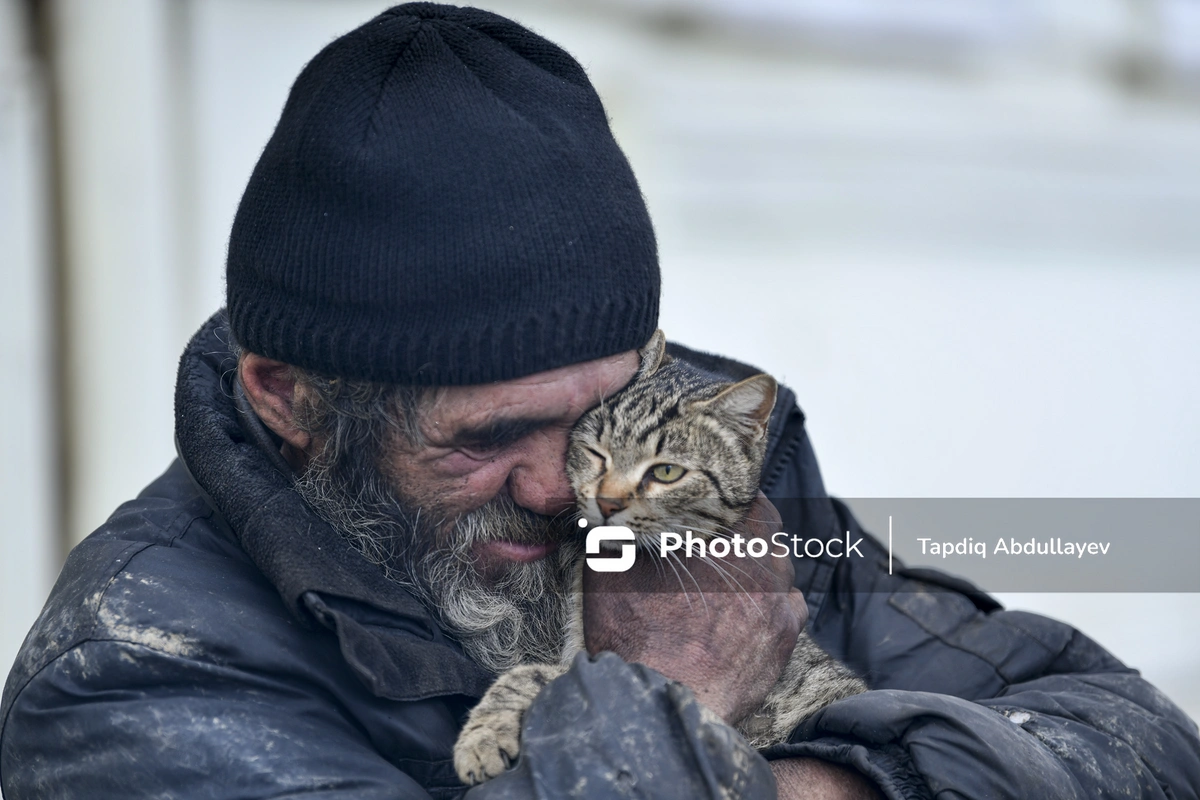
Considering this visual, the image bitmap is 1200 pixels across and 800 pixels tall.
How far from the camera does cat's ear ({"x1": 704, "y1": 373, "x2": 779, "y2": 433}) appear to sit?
6.25ft

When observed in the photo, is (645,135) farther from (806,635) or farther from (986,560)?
(806,635)

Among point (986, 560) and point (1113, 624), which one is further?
point (1113, 624)

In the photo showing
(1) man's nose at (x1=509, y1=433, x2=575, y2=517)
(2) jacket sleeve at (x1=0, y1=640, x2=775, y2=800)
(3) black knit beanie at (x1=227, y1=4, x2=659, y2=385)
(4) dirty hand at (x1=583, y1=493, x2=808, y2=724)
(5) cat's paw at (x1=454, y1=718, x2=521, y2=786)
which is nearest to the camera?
(2) jacket sleeve at (x1=0, y1=640, x2=775, y2=800)

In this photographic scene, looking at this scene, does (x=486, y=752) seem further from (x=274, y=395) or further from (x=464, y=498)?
(x=274, y=395)

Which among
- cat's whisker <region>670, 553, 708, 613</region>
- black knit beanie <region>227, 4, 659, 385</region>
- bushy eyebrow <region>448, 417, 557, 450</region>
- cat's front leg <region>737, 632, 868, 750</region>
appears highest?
black knit beanie <region>227, 4, 659, 385</region>

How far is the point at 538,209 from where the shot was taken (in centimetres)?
164

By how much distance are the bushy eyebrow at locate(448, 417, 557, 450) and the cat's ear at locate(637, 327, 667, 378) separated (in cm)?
28

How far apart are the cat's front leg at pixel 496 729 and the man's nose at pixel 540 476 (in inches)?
11.8

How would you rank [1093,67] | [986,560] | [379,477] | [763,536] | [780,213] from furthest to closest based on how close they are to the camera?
[1093,67]
[780,213]
[986,560]
[763,536]
[379,477]

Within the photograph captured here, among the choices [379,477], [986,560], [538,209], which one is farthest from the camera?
[986,560]

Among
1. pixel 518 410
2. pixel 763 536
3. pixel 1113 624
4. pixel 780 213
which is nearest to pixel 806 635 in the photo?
pixel 763 536

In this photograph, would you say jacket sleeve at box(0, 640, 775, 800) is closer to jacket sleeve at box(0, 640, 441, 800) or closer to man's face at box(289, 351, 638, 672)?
jacket sleeve at box(0, 640, 441, 800)

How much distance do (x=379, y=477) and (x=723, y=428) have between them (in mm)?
672

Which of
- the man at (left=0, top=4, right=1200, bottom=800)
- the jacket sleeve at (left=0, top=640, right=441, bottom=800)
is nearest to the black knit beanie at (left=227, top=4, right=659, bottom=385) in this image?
the man at (left=0, top=4, right=1200, bottom=800)
